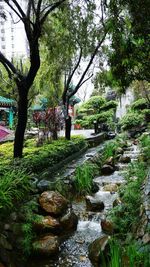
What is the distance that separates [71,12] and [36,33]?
322cm

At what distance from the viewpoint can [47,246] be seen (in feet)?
17.8

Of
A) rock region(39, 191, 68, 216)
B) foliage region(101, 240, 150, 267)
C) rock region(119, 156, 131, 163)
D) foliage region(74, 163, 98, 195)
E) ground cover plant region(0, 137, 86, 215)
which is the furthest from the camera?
rock region(119, 156, 131, 163)

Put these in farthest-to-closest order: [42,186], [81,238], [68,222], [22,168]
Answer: [22,168]
[42,186]
[68,222]
[81,238]

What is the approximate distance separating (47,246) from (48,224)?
2.26ft

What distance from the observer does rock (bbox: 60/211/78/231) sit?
628 centimetres

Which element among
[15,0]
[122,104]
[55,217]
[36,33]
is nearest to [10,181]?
[55,217]

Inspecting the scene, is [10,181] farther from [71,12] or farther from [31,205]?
[71,12]

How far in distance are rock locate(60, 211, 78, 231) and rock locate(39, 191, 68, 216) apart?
16cm

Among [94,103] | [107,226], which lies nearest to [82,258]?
[107,226]

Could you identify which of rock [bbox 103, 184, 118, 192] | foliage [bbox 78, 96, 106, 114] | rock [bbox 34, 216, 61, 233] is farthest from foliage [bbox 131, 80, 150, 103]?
rock [bbox 34, 216, 61, 233]

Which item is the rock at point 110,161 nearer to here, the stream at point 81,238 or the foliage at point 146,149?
the foliage at point 146,149

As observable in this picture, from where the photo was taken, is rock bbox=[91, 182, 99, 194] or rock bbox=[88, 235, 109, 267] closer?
rock bbox=[88, 235, 109, 267]

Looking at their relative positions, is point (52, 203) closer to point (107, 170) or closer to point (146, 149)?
point (107, 170)

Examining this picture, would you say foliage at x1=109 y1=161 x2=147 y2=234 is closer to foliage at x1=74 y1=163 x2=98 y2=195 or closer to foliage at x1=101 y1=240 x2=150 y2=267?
foliage at x1=101 y1=240 x2=150 y2=267
